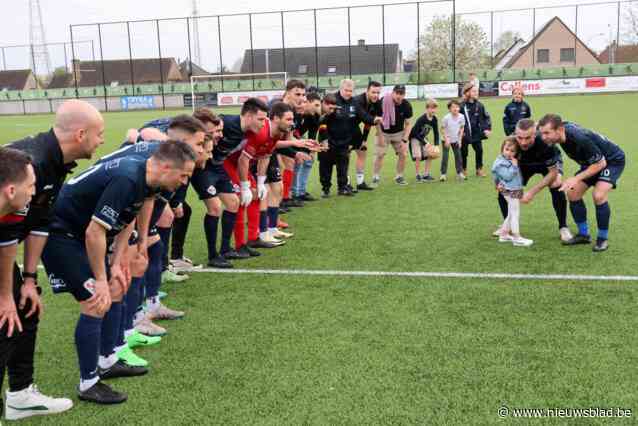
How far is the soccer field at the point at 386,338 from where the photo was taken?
3666mm

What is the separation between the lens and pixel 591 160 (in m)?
6.85

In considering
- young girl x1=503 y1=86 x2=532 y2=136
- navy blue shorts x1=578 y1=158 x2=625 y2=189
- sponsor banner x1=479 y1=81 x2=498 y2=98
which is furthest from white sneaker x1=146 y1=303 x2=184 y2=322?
sponsor banner x1=479 y1=81 x2=498 y2=98

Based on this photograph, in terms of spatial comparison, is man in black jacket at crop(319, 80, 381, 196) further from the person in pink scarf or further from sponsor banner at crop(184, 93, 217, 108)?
sponsor banner at crop(184, 93, 217, 108)

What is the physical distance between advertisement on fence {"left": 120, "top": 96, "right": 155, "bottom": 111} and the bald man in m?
44.9

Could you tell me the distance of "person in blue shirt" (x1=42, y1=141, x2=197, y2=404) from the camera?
3.44 metres

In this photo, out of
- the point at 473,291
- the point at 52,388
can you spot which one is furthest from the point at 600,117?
the point at 52,388

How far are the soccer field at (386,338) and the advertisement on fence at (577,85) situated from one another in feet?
114

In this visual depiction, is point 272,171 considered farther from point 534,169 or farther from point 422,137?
point 422,137

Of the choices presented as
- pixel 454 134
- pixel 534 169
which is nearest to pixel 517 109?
pixel 454 134

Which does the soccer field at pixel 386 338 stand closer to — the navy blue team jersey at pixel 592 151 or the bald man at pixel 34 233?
the bald man at pixel 34 233

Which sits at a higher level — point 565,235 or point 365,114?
point 365,114

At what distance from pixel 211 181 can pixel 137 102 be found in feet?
141

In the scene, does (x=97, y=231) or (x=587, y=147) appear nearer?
(x=97, y=231)

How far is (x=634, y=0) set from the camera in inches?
1763
